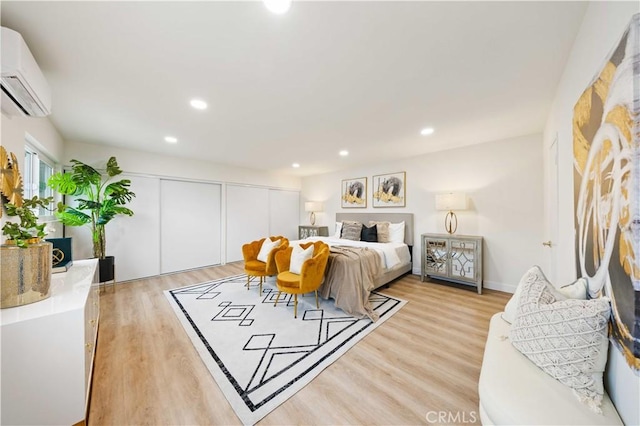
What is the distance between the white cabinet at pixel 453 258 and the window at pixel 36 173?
5.13m

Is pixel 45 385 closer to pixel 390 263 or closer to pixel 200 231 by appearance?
pixel 390 263

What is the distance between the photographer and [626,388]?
2.68ft

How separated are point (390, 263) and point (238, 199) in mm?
3854

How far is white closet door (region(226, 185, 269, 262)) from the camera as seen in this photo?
5398 mm

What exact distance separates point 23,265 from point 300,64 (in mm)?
2146

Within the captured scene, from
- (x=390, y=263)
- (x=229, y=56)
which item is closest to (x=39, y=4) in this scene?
(x=229, y=56)

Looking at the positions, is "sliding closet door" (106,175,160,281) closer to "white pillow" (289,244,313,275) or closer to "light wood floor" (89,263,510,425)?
"light wood floor" (89,263,510,425)

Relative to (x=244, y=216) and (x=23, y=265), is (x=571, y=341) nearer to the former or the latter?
(x=23, y=265)

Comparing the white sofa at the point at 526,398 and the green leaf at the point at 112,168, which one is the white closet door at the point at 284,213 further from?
the white sofa at the point at 526,398

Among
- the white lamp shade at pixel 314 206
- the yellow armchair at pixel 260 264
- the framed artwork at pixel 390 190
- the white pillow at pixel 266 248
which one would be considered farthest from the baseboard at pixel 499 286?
the white lamp shade at pixel 314 206

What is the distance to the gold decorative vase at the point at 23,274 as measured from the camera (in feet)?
3.97

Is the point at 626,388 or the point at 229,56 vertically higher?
the point at 229,56

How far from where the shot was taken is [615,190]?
3.02 feet

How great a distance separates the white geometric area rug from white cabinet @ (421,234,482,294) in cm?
114
